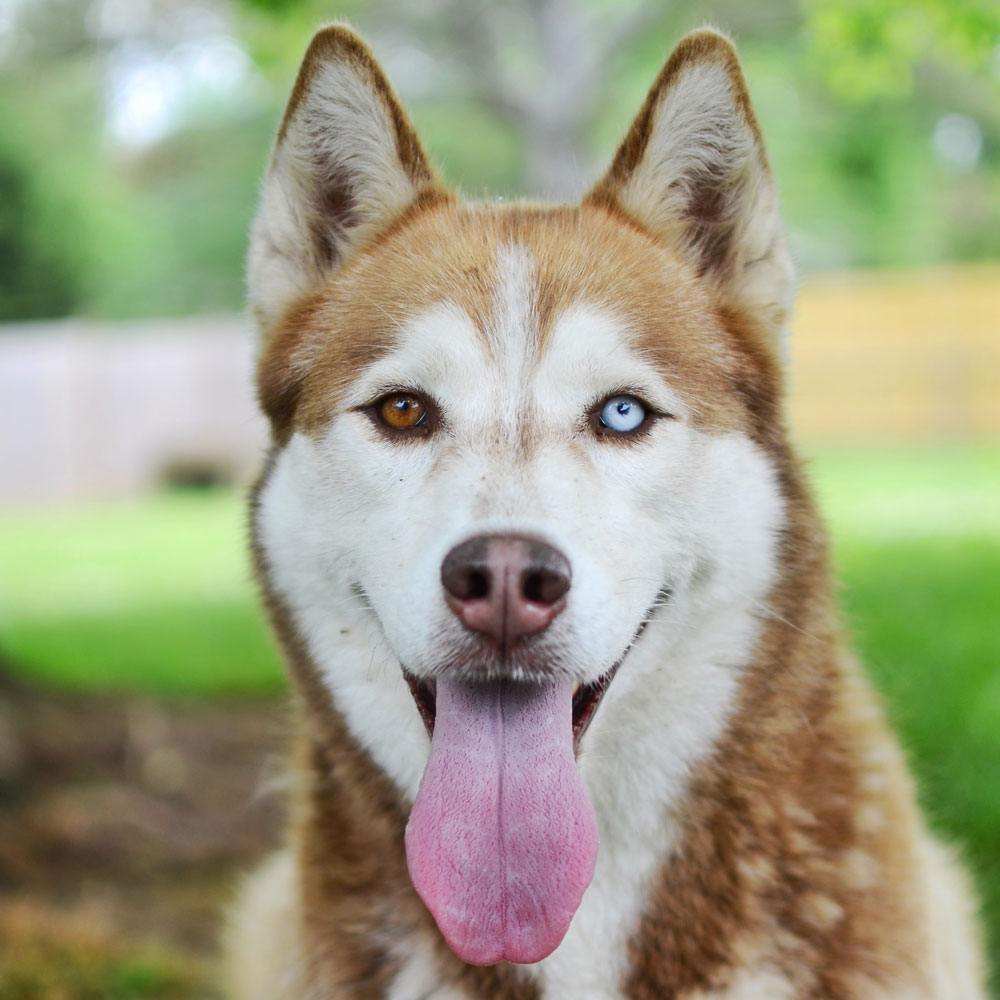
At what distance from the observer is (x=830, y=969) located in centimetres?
239

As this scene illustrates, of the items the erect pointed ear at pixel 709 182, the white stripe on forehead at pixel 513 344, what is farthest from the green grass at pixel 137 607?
the erect pointed ear at pixel 709 182

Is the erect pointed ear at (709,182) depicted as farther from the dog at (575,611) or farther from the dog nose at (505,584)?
the dog nose at (505,584)

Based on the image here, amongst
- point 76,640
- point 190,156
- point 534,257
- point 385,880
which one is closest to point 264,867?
point 385,880

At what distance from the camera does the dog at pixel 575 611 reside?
2246 millimetres

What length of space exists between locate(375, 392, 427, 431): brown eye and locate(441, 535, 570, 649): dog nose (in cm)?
53

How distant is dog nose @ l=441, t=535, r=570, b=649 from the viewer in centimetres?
206

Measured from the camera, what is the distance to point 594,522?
229 cm

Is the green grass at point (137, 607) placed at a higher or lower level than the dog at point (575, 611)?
lower

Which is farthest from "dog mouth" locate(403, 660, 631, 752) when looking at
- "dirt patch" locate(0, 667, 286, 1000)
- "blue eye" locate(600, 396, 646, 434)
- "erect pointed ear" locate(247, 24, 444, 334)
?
"erect pointed ear" locate(247, 24, 444, 334)

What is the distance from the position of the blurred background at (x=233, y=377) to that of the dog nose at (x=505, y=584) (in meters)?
1.06

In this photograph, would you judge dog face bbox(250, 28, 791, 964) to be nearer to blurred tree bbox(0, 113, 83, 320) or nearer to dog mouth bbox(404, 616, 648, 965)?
dog mouth bbox(404, 616, 648, 965)

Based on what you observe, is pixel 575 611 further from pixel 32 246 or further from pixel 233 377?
pixel 32 246

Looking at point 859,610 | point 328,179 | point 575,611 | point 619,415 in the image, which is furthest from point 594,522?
point 859,610

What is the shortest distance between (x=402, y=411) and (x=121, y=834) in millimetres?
2884
